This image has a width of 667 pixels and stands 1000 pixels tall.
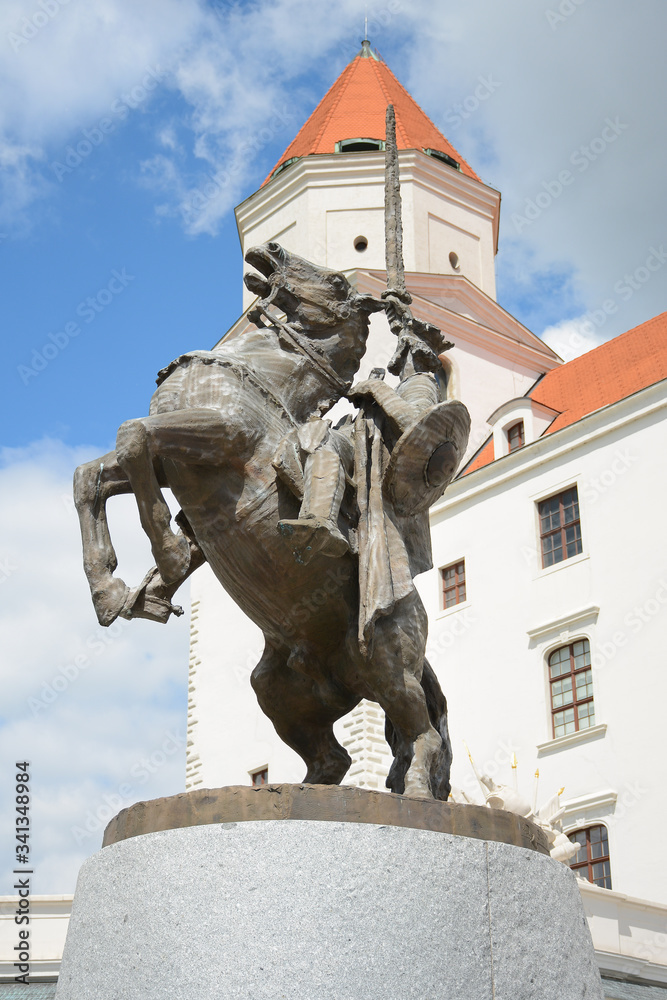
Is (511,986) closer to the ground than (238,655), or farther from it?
closer to the ground

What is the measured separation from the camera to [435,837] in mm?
4914

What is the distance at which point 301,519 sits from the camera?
5.40 m

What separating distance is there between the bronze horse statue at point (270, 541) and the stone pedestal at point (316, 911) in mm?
682

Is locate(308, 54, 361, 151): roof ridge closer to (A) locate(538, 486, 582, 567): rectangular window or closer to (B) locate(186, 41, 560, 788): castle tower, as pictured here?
(B) locate(186, 41, 560, 788): castle tower

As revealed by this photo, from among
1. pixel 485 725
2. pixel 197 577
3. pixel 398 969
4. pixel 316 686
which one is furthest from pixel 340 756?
pixel 197 577

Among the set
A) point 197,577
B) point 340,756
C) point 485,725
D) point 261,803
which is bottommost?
point 261,803

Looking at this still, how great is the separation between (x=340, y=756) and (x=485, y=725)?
2050 cm

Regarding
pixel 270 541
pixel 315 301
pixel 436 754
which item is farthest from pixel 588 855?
pixel 270 541

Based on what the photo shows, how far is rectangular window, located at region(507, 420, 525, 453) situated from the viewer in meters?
30.7

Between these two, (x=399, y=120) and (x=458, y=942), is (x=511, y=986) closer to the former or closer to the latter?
(x=458, y=942)

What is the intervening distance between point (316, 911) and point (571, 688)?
21540 mm

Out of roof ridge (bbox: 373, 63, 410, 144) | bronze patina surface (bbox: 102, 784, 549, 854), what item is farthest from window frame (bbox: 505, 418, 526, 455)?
bronze patina surface (bbox: 102, 784, 549, 854)

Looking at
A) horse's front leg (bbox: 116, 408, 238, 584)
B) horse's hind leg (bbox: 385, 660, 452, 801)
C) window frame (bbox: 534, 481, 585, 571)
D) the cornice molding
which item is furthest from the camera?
window frame (bbox: 534, 481, 585, 571)

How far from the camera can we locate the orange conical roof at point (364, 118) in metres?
38.0
